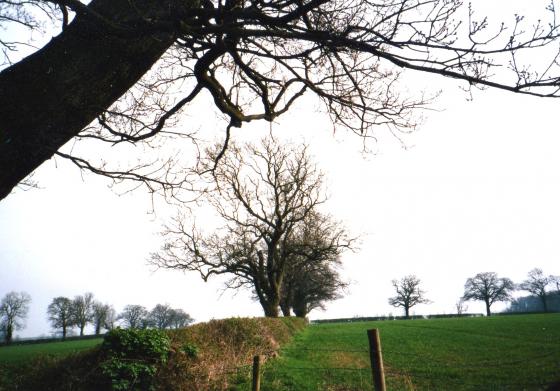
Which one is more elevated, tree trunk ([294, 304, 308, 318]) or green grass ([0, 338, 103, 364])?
tree trunk ([294, 304, 308, 318])

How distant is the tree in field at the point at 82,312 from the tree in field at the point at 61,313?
0.83m

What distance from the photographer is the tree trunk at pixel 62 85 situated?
9.18ft

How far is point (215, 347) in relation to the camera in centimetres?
1102

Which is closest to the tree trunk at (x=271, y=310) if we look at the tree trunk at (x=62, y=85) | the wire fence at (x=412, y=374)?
the wire fence at (x=412, y=374)

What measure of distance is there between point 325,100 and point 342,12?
1.46 meters

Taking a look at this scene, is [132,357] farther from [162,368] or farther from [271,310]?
[271,310]

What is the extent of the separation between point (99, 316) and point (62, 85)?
9605 cm

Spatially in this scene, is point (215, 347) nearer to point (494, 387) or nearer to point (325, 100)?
point (494, 387)

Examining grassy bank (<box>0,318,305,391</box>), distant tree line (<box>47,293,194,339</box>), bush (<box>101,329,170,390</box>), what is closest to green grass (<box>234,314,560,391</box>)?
grassy bank (<box>0,318,305,391</box>)

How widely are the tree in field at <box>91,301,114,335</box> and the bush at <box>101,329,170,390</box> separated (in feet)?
279

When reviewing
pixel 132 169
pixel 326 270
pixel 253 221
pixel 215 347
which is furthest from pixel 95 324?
pixel 132 169

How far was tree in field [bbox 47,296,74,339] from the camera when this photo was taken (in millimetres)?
78250

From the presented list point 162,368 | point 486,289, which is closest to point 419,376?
point 162,368

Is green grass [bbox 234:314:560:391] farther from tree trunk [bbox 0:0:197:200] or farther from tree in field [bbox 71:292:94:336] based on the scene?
tree in field [bbox 71:292:94:336]
